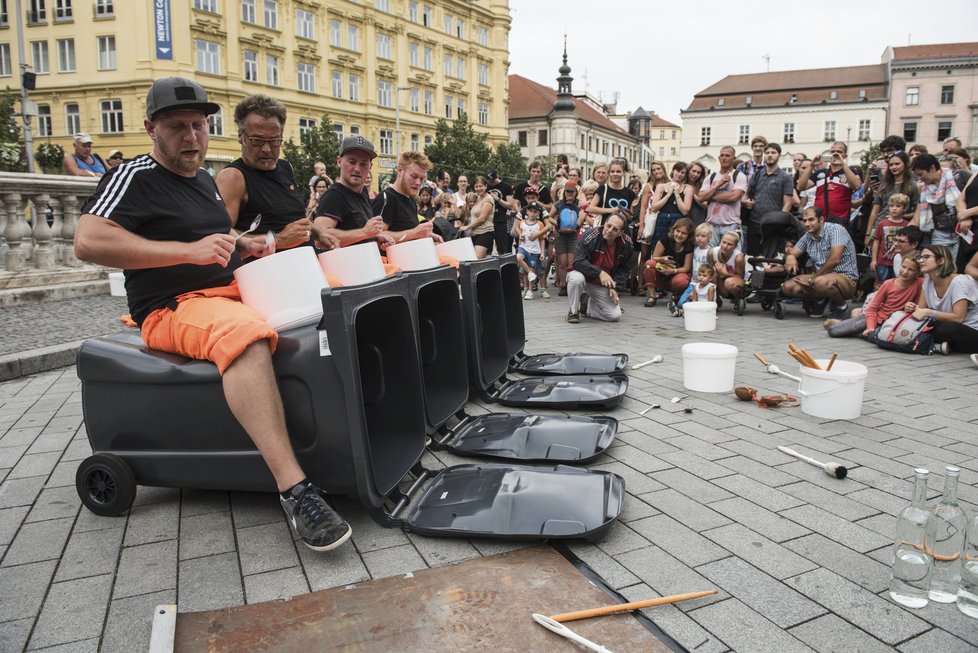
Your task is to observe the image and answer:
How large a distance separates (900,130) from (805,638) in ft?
283

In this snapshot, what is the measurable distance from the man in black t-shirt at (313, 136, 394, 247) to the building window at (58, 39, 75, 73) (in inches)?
1844

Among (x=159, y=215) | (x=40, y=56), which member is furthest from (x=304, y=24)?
(x=159, y=215)

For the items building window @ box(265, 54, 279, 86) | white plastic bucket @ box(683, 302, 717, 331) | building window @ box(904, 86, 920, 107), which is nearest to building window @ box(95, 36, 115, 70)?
building window @ box(265, 54, 279, 86)

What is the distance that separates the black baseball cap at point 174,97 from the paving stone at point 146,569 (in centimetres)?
181

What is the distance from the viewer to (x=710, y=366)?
4863mm

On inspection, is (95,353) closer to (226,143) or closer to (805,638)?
(805,638)

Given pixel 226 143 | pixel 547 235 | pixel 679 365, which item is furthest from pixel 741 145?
pixel 679 365

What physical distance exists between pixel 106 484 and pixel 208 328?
942 mm

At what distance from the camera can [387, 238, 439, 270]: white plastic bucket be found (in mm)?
4621

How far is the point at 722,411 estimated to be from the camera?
176 inches

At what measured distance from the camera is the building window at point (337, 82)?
48.2 meters

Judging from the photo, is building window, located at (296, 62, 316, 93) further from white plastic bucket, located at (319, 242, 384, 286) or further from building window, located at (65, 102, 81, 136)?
white plastic bucket, located at (319, 242, 384, 286)

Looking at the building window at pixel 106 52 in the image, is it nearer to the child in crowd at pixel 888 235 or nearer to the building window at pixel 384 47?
the building window at pixel 384 47

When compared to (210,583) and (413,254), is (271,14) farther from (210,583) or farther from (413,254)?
(210,583)
